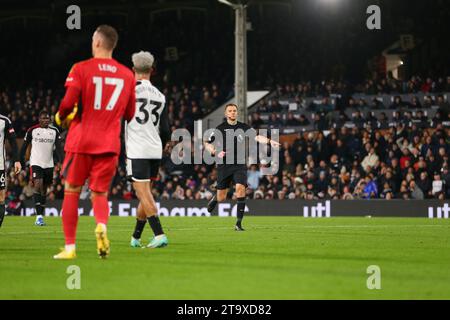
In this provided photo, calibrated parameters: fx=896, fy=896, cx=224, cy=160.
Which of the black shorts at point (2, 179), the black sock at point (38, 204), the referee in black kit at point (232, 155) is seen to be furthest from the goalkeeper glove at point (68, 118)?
the black sock at point (38, 204)

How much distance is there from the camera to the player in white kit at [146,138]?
39.9ft

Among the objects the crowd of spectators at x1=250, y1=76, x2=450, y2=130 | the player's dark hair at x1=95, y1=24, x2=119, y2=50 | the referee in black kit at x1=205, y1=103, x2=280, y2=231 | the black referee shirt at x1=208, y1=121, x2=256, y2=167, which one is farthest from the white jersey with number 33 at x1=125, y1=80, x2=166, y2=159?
the crowd of spectators at x1=250, y1=76, x2=450, y2=130

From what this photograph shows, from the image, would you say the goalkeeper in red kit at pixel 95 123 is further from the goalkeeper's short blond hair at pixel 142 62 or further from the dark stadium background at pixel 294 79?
the dark stadium background at pixel 294 79

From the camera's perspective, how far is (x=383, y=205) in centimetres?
2706

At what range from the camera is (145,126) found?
40.4 ft

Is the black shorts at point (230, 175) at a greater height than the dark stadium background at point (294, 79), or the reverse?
the dark stadium background at point (294, 79)

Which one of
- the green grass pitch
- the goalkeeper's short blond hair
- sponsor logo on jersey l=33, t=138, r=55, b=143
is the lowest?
the green grass pitch

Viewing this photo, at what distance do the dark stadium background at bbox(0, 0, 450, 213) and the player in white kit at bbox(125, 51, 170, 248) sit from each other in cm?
1642

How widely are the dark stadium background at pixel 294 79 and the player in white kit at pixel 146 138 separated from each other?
16.4m

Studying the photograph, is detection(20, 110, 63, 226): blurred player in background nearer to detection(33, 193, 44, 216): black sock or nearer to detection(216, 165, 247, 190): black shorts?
detection(33, 193, 44, 216): black sock

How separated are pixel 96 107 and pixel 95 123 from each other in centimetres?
18

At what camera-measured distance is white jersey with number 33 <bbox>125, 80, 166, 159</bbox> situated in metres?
12.2
